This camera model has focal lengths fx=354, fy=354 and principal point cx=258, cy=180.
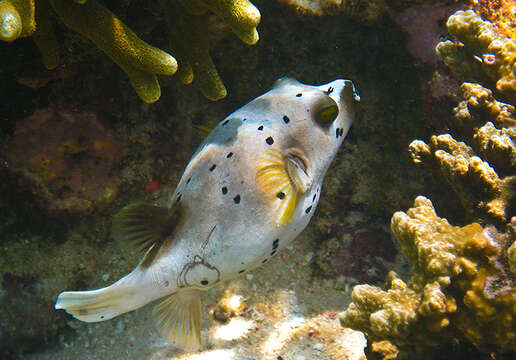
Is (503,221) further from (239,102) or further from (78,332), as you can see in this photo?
(78,332)

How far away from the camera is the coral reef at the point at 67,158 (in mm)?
2824

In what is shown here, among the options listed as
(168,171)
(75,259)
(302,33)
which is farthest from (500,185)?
(75,259)

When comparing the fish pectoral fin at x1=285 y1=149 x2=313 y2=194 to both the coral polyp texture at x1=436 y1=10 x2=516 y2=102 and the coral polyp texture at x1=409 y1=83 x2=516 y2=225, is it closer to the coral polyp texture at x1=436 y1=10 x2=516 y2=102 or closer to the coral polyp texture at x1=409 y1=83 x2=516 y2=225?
the coral polyp texture at x1=409 y1=83 x2=516 y2=225

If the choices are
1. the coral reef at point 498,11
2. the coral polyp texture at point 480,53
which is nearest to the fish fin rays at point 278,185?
the coral polyp texture at point 480,53

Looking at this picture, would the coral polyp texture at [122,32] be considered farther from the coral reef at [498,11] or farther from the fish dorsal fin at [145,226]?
the coral reef at [498,11]

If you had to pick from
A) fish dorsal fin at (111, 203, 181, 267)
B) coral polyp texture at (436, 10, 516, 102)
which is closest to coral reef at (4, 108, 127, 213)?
fish dorsal fin at (111, 203, 181, 267)

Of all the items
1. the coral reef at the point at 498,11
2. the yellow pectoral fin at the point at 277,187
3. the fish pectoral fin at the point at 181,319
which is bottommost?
the fish pectoral fin at the point at 181,319

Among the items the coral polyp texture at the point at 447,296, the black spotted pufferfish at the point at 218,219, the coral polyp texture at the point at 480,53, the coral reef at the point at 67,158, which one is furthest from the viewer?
the coral reef at the point at 67,158

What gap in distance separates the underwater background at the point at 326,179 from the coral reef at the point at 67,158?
1cm

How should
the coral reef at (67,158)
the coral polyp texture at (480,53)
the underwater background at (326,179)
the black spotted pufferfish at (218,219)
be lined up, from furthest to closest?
1. the coral reef at (67,158)
2. the coral polyp texture at (480,53)
3. the black spotted pufferfish at (218,219)
4. the underwater background at (326,179)

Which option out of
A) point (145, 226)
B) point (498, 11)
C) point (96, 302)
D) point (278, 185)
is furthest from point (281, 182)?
point (498, 11)

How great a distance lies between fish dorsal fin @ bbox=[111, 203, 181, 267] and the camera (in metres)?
2.31

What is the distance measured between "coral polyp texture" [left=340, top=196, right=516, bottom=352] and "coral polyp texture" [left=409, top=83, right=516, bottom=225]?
30cm

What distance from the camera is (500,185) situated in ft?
7.73
